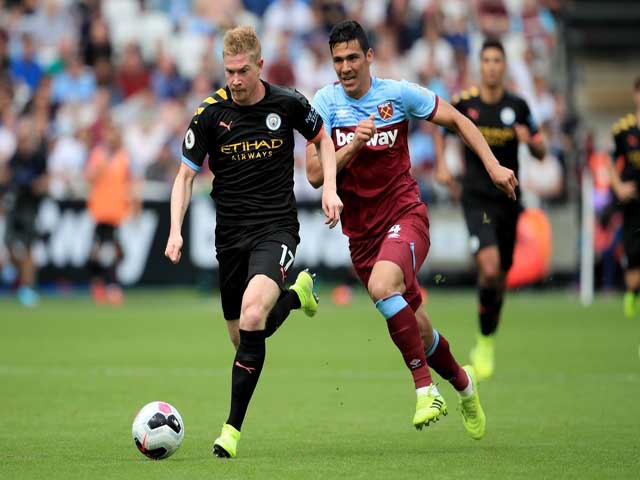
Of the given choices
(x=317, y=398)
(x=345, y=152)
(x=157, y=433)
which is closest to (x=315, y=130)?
(x=345, y=152)

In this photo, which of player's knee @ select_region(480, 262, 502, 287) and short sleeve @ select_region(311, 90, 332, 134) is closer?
short sleeve @ select_region(311, 90, 332, 134)

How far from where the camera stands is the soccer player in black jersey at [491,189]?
11648 millimetres

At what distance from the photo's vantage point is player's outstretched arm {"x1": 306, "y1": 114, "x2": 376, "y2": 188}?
7.84 meters

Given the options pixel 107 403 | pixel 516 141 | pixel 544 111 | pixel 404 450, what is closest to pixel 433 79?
pixel 544 111

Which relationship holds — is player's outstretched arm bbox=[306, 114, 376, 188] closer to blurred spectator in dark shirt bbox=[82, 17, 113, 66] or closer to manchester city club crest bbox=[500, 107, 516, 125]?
manchester city club crest bbox=[500, 107, 516, 125]

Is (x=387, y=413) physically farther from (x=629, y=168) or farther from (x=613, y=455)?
(x=629, y=168)

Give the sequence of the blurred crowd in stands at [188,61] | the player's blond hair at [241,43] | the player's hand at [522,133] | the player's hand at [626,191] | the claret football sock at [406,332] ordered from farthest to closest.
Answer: the blurred crowd in stands at [188,61]
the player's hand at [626,191]
the player's hand at [522,133]
the claret football sock at [406,332]
the player's blond hair at [241,43]

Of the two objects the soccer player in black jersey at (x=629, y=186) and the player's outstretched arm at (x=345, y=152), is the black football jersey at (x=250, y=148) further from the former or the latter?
the soccer player in black jersey at (x=629, y=186)

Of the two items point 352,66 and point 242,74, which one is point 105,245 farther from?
point 242,74

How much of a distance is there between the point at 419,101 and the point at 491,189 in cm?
379

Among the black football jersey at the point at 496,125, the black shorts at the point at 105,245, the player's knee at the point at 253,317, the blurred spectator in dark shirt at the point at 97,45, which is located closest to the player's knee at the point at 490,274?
the black football jersey at the point at 496,125

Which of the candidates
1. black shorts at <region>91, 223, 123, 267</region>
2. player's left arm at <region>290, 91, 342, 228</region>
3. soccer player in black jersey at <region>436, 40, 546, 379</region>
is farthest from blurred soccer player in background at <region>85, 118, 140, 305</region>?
player's left arm at <region>290, 91, 342, 228</region>

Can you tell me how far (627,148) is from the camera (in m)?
13.6

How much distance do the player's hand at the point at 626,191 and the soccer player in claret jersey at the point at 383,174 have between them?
5.54m
